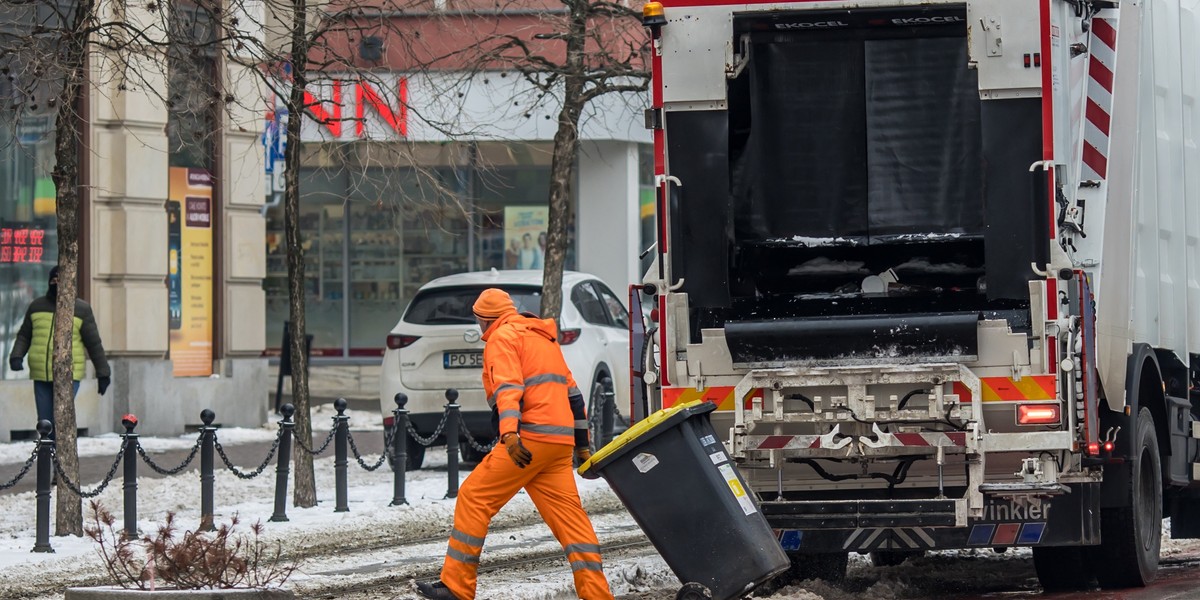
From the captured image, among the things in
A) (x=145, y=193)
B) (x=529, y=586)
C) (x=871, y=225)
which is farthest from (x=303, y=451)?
(x=145, y=193)

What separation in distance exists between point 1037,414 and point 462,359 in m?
7.97

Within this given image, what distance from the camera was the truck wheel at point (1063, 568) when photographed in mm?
9594

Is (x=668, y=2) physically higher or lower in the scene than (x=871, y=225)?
higher

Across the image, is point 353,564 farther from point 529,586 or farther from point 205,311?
point 205,311

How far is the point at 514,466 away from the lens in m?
8.60

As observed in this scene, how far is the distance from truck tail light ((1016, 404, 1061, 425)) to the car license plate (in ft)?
25.5

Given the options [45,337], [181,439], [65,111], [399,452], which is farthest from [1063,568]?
[181,439]

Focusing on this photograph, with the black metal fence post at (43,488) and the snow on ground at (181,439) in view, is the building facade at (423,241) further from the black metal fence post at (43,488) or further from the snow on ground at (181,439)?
the black metal fence post at (43,488)

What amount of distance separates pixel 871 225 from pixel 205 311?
1159cm

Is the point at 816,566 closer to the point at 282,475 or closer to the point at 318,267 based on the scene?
the point at 282,475

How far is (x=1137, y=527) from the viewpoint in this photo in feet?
30.5

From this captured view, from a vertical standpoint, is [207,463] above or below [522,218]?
below

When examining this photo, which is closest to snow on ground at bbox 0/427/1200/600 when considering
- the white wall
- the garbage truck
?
the garbage truck

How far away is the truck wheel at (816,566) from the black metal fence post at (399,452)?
14.6 ft
